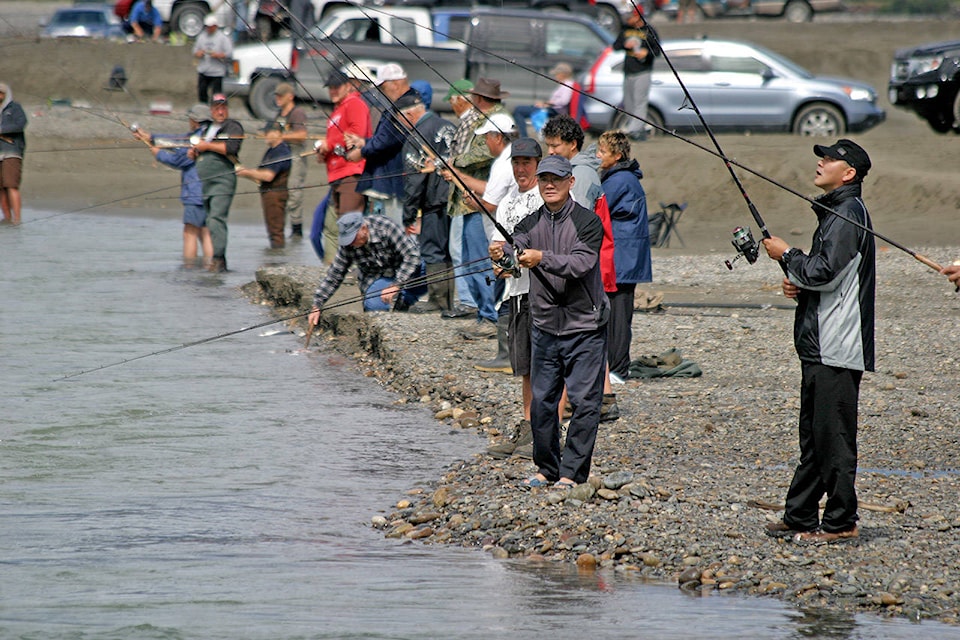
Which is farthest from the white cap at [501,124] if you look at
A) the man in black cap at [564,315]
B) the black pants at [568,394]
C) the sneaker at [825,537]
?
the sneaker at [825,537]

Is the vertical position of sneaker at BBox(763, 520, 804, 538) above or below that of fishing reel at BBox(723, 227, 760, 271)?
below

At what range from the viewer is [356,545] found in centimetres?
629

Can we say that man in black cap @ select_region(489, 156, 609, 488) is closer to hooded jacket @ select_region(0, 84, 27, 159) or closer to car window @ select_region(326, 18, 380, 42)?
hooded jacket @ select_region(0, 84, 27, 159)

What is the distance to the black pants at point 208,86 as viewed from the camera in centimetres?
2448

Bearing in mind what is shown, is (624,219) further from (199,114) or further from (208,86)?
(208,86)

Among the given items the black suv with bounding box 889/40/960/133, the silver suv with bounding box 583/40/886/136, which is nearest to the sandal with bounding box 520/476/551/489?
the black suv with bounding box 889/40/960/133

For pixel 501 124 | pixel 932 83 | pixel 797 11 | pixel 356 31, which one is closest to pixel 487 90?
pixel 501 124

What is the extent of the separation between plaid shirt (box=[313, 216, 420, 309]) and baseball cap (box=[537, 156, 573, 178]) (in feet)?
13.7

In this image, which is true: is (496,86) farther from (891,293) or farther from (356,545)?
(891,293)

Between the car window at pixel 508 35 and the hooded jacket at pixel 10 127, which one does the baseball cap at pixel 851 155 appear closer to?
the hooded jacket at pixel 10 127

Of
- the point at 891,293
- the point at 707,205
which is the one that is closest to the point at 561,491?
the point at 891,293

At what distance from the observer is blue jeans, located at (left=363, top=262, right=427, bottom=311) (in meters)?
11.0

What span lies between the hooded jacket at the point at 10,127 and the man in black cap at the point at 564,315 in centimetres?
1219

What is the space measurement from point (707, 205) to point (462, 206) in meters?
10.4
